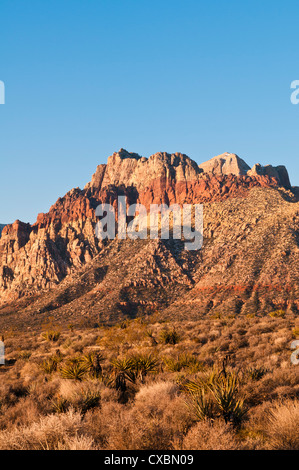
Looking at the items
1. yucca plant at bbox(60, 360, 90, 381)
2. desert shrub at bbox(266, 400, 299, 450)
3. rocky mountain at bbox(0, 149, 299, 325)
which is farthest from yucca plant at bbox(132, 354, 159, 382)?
rocky mountain at bbox(0, 149, 299, 325)

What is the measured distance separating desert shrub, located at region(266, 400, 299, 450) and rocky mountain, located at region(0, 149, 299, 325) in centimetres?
5519

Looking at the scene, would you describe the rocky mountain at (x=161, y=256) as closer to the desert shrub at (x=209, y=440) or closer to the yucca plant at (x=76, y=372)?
the yucca plant at (x=76, y=372)

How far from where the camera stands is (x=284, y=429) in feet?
22.4

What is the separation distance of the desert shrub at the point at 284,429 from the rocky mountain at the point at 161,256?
55.2m

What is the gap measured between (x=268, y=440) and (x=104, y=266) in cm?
9493

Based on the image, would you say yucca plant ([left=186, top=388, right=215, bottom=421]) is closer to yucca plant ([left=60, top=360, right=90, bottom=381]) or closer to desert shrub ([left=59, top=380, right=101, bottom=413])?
desert shrub ([left=59, top=380, right=101, bottom=413])

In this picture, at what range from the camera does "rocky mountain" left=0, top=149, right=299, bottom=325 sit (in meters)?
70.4

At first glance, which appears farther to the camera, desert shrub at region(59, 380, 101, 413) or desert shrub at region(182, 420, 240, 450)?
desert shrub at region(59, 380, 101, 413)

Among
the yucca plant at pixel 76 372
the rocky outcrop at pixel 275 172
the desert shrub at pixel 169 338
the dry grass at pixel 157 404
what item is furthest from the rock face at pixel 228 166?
the yucca plant at pixel 76 372

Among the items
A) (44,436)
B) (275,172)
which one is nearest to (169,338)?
(44,436)

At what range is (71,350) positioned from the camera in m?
23.5

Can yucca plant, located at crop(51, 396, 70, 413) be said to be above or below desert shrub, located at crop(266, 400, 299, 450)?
below

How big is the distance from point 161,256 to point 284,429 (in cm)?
8550

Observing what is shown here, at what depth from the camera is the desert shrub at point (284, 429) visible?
638cm
